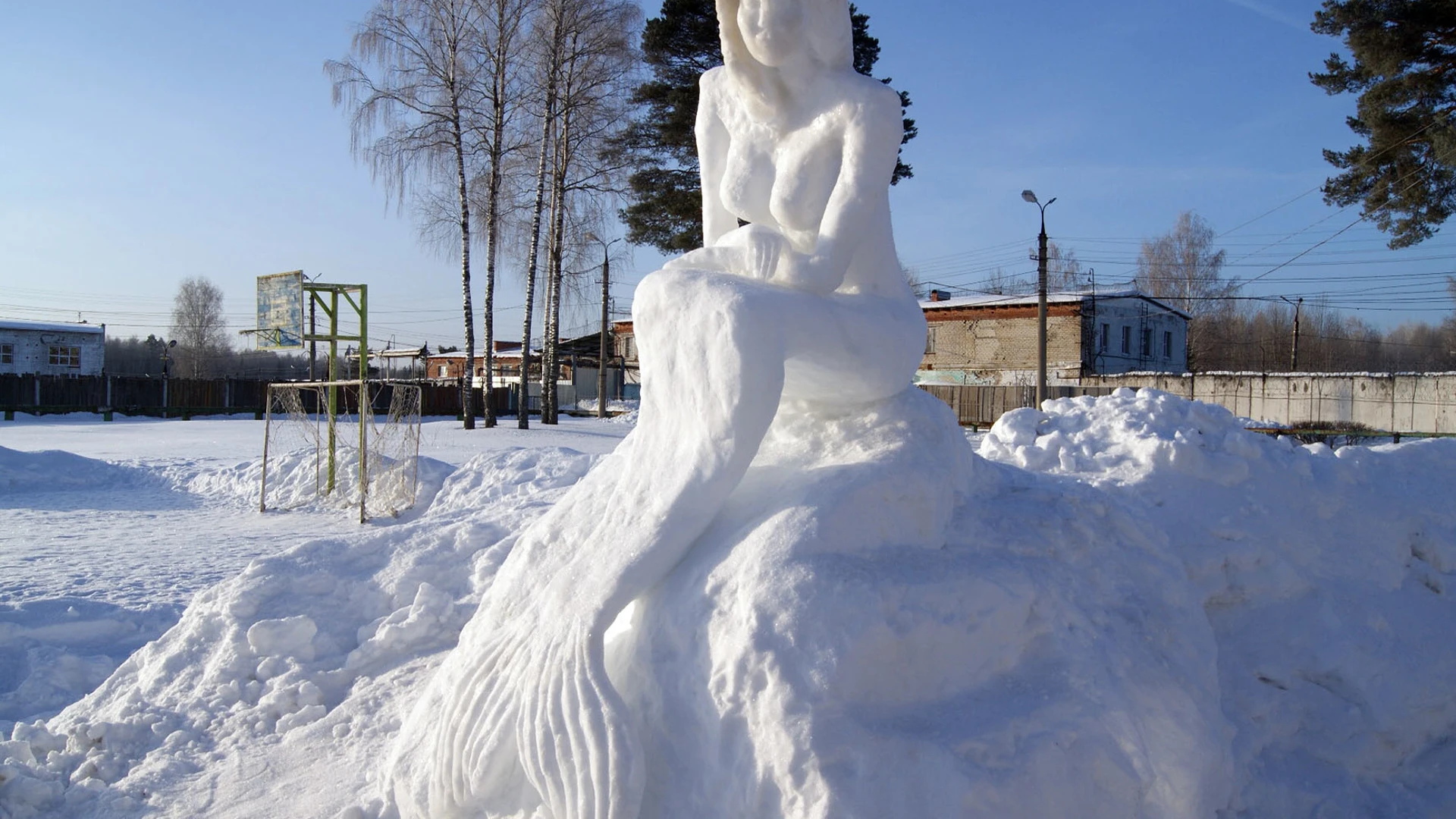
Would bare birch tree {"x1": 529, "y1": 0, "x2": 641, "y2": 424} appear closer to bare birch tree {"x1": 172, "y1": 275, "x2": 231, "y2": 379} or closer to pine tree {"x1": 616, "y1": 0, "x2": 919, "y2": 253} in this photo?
pine tree {"x1": 616, "y1": 0, "x2": 919, "y2": 253}

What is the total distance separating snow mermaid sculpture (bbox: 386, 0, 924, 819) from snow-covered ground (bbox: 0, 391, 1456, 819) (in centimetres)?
38

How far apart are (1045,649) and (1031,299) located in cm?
2838

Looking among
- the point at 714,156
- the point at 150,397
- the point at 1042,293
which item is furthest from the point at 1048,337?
the point at 150,397

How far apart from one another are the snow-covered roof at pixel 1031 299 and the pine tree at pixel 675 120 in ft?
38.6

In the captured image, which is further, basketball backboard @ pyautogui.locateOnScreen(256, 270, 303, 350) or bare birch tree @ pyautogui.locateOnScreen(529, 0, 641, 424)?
bare birch tree @ pyautogui.locateOnScreen(529, 0, 641, 424)

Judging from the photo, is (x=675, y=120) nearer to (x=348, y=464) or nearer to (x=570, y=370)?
(x=348, y=464)

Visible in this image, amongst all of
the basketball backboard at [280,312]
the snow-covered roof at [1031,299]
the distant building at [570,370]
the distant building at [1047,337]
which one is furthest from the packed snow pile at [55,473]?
the distant building at [1047,337]

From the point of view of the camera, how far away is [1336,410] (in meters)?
22.9

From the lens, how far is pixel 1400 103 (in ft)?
46.7

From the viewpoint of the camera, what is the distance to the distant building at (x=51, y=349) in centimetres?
3525

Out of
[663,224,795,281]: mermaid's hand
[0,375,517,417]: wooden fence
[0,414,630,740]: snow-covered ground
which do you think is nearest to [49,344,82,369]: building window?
[0,375,517,417]: wooden fence

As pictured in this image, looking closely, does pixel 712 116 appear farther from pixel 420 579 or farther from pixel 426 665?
pixel 420 579

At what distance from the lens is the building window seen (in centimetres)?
3606

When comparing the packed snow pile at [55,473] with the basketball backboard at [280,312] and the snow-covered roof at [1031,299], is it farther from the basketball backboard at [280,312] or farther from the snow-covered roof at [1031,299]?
the snow-covered roof at [1031,299]
